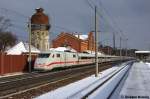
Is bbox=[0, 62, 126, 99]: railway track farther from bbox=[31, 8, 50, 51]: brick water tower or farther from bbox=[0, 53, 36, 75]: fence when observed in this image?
bbox=[31, 8, 50, 51]: brick water tower

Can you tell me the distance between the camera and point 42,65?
5138cm

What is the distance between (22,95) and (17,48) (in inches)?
2497

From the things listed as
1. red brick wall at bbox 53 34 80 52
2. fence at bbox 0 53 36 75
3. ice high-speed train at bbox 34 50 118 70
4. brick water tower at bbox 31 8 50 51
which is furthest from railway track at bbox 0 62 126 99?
red brick wall at bbox 53 34 80 52

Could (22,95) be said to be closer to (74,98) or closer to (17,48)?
(74,98)

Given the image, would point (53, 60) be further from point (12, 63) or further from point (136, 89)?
point (136, 89)

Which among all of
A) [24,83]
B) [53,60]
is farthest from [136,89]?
[53,60]

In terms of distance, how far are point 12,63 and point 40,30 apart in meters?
58.6

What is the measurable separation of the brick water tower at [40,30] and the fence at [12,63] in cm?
4703

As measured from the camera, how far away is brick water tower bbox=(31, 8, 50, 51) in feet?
356

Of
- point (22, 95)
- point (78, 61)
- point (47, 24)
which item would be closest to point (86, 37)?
point (47, 24)

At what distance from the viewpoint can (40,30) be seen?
110812mm

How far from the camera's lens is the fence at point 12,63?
161 feet

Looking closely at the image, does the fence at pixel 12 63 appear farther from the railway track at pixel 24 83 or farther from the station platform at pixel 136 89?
the station platform at pixel 136 89

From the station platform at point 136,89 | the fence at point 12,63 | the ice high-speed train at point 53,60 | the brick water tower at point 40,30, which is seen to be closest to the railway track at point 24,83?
the station platform at point 136,89
